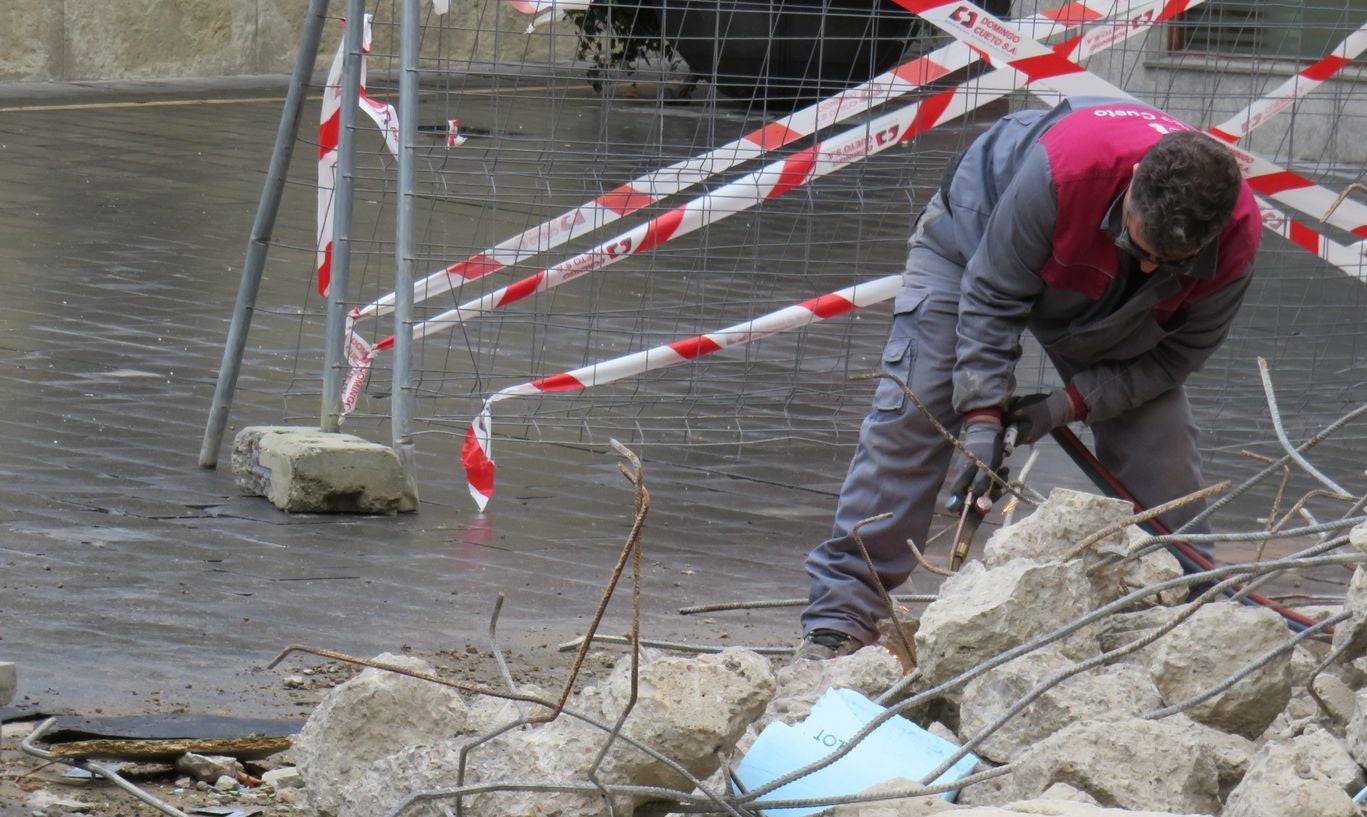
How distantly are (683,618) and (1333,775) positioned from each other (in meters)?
2.42

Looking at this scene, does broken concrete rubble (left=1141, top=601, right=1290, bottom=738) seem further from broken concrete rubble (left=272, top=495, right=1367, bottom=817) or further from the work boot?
the work boot

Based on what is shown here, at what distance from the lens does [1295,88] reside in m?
7.38

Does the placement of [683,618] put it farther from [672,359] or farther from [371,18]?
[371,18]

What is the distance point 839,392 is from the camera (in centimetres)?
796

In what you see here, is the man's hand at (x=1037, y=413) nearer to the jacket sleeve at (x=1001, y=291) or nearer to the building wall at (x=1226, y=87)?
the jacket sleeve at (x=1001, y=291)

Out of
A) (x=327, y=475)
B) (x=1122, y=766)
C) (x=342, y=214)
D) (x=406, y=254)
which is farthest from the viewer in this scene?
(x=342, y=214)

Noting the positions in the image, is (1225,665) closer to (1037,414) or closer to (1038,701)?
(1038,701)

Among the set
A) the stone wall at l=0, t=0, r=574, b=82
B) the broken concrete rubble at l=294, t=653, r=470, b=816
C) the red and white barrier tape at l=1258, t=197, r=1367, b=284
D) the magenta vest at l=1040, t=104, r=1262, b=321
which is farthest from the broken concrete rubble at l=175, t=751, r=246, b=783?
the stone wall at l=0, t=0, r=574, b=82

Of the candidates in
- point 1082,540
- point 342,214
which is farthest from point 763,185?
point 1082,540

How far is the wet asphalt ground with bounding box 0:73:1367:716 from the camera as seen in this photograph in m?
4.73

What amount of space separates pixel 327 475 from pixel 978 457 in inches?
92.0

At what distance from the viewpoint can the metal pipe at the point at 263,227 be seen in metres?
6.15

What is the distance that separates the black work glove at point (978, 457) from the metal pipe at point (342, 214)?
2.56 metres

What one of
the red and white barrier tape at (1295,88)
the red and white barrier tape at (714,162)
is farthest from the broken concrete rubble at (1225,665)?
the red and white barrier tape at (1295,88)
